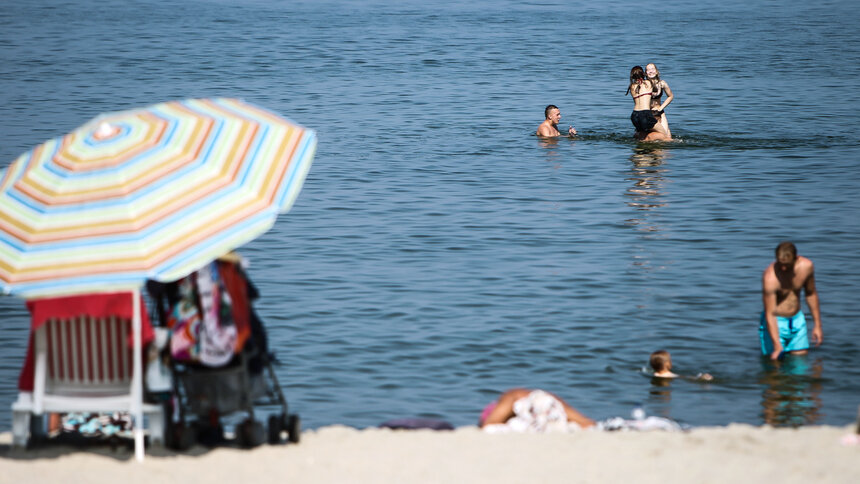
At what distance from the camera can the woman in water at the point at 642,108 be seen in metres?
21.1

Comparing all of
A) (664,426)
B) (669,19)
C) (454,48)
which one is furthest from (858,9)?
(664,426)

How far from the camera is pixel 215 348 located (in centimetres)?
696

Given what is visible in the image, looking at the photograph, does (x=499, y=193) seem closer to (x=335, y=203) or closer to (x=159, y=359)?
(x=335, y=203)

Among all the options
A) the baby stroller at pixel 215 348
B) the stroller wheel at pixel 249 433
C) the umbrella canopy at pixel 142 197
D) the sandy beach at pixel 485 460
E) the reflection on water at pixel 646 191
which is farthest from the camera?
the reflection on water at pixel 646 191

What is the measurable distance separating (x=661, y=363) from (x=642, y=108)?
37.4 ft

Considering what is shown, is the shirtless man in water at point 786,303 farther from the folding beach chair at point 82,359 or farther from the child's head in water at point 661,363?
the folding beach chair at point 82,359

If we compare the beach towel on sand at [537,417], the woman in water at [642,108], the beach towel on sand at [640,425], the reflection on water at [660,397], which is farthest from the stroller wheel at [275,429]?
the woman in water at [642,108]

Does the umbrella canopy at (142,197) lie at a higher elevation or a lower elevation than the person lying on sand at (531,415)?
higher

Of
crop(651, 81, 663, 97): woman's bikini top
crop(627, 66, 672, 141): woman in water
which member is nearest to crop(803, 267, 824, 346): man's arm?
crop(627, 66, 672, 141): woman in water

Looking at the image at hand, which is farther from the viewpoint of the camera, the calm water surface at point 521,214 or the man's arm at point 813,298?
the calm water surface at point 521,214

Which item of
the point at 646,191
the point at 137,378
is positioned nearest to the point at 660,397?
the point at 137,378

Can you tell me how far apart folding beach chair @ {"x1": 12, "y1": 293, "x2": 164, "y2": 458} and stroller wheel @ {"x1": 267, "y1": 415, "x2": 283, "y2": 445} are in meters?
0.68

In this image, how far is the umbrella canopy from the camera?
659cm

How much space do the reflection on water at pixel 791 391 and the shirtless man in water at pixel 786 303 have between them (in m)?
0.13
